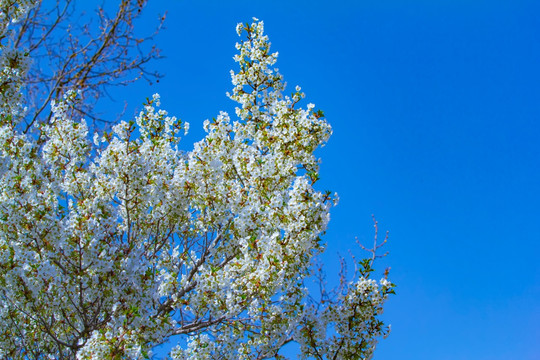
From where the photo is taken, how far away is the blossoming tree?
568 centimetres

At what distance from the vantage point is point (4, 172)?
19.2ft

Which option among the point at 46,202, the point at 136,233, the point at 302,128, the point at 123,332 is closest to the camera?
the point at 123,332

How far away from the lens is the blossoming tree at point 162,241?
5684 mm

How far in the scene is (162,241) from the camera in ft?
24.0

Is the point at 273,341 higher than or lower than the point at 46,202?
lower

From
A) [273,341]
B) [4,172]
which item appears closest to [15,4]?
[4,172]

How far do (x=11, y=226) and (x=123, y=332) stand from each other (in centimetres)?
183

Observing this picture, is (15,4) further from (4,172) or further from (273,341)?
(273,341)

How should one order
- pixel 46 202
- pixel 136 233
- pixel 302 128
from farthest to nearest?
pixel 302 128
pixel 136 233
pixel 46 202

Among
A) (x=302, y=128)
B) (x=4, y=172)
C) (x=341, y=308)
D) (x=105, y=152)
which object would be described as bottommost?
(x=341, y=308)

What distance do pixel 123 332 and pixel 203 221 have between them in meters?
2.33

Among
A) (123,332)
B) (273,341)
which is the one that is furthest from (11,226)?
(273,341)

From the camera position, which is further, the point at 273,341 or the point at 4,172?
the point at 273,341

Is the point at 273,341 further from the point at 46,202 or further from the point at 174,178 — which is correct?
the point at 46,202
